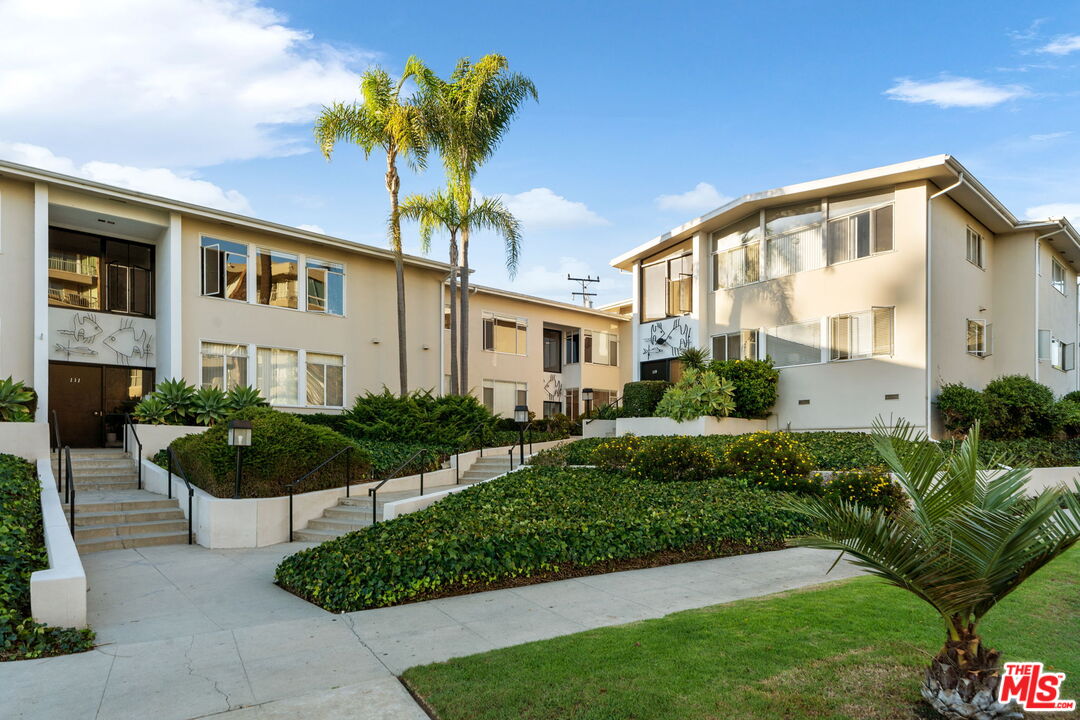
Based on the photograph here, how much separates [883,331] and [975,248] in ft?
15.8

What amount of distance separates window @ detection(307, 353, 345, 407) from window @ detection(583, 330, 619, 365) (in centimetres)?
1191

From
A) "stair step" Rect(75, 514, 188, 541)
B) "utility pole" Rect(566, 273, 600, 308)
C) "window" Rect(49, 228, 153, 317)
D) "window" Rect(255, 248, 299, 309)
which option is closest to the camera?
"stair step" Rect(75, 514, 188, 541)

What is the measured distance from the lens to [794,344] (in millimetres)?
18844

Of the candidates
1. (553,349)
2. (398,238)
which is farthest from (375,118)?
(553,349)

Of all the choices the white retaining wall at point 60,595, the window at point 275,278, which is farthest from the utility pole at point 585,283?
the white retaining wall at point 60,595

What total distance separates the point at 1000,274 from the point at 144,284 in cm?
2390

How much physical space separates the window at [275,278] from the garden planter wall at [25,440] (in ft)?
23.7

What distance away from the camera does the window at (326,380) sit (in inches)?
A: 824

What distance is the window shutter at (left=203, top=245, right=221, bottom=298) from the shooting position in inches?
741

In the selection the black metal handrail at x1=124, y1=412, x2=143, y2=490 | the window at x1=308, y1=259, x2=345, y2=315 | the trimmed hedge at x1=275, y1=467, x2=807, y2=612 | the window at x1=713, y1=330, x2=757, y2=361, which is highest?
the window at x1=308, y1=259, x2=345, y2=315

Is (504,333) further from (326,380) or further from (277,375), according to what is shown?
(277,375)

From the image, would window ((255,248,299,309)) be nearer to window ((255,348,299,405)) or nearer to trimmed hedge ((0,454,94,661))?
window ((255,348,299,405))

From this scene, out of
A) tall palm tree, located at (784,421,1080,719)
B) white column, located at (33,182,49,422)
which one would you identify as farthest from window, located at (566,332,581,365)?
tall palm tree, located at (784,421,1080,719)

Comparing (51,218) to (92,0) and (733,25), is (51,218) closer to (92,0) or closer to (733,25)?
(92,0)
